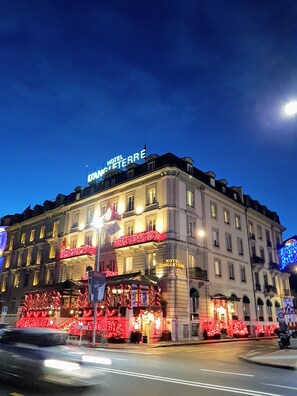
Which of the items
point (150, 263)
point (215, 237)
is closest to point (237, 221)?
point (215, 237)

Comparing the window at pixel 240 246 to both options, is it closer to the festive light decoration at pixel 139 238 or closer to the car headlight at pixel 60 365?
the festive light decoration at pixel 139 238

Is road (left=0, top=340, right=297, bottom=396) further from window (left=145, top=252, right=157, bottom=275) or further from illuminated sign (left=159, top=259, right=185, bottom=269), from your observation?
window (left=145, top=252, right=157, bottom=275)

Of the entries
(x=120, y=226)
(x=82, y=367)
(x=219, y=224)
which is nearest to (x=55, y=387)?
(x=82, y=367)

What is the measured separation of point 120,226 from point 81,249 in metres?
→ 5.67

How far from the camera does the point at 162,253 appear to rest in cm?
A: 3253

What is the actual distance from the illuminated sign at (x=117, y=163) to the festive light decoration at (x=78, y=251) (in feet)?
34.8

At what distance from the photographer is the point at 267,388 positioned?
8.77 metres

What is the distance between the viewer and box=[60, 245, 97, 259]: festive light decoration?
1510 inches

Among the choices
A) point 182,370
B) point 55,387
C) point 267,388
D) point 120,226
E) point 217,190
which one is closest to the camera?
point 55,387

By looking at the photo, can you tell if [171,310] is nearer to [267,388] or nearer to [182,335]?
[182,335]

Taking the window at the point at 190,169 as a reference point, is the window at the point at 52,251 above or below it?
below

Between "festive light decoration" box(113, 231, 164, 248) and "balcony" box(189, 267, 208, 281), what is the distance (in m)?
4.47

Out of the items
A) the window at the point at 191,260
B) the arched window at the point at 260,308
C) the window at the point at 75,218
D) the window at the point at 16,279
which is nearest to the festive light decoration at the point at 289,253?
the window at the point at 191,260

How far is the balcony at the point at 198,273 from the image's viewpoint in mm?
32969
